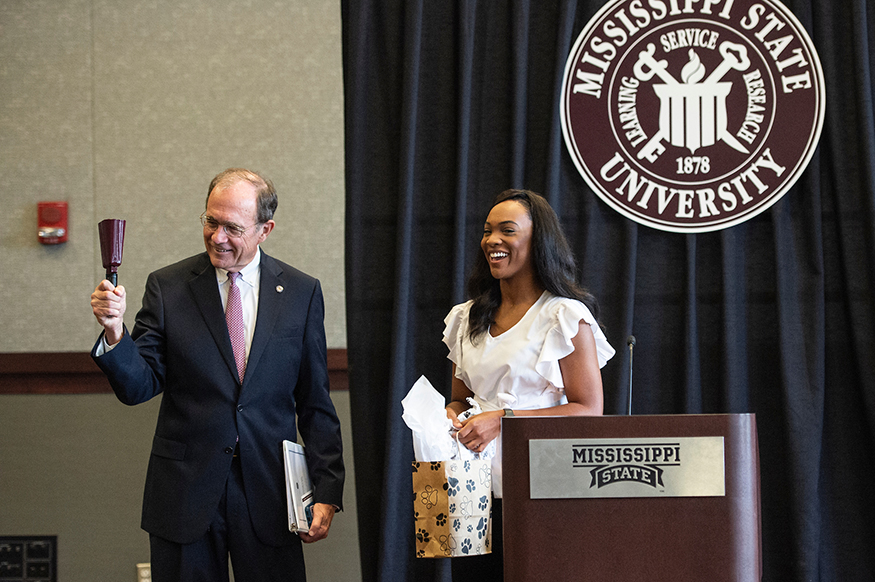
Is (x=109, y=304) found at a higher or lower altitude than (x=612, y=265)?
lower

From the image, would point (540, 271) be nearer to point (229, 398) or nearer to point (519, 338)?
point (519, 338)

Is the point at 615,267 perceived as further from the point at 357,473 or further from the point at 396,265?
the point at 357,473

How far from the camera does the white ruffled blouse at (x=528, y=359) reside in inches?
70.9

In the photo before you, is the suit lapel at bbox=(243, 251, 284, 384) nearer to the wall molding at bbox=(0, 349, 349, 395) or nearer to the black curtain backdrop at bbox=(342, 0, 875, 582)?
the black curtain backdrop at bbox=(342, 0, 875, 582)

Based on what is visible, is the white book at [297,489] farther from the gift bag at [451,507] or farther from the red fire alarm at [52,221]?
the red fire alarm at [52,221]

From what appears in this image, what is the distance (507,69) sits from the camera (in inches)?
108

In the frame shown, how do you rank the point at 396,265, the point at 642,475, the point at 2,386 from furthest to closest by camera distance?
the point at 2,386
the point at 396,265
the point at 642,475

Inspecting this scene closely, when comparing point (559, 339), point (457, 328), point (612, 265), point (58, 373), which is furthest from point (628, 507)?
point (58, 373)

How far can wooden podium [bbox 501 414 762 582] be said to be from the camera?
4.42ft

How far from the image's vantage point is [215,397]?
1.88m

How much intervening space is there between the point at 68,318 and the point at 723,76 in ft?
8.29

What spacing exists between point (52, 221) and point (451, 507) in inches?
82.9

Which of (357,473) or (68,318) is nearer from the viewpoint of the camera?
(357,473)

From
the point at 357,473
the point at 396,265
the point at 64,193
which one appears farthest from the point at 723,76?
the point at 64,193
